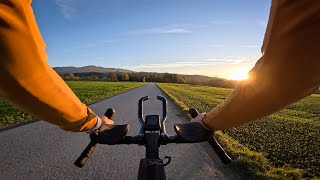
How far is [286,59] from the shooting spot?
67cm

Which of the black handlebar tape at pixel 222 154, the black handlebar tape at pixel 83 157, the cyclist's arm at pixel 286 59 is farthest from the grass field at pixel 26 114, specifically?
the cyclist's arm at pixel 286 59

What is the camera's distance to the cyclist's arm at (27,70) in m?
0.63

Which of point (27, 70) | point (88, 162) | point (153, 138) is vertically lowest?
point (88, 162)

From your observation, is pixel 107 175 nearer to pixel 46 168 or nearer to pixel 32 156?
pixel 46 168

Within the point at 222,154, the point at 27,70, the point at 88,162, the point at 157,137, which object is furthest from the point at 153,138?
the point at 88,162

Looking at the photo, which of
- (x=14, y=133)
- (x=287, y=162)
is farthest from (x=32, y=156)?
(x=287, y=162)

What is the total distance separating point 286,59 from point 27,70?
537mm

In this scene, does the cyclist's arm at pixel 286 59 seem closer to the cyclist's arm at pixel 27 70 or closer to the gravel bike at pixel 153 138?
the cyclist's arm at pixel 27 70

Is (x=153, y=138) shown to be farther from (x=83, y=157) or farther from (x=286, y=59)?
(x=286, y=59)

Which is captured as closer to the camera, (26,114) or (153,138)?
(153,138)

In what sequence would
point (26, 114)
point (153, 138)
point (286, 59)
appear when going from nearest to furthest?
1. point (286, 59)
2. point (153, 138)
3. point (26, 114)

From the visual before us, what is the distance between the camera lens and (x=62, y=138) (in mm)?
8336

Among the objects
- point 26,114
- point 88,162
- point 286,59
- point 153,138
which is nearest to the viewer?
point 286,59

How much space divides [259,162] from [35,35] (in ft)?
19.6
